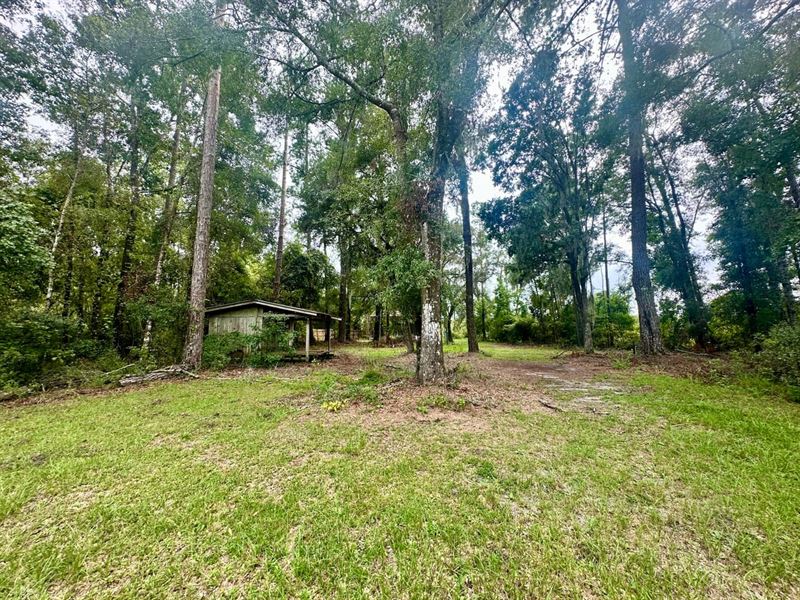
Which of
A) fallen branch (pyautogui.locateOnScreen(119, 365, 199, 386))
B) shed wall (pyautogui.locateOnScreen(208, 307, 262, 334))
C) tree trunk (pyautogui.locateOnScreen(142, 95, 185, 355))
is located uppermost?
tree trunk (pyautogui.locateOnScreen(142, 95, 185, 355))

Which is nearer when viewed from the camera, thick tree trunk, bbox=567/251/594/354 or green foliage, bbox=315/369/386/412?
green foliage, bbox=315/369/386/412

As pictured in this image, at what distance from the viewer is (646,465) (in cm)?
281

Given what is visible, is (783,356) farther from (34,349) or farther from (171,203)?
(171,203)

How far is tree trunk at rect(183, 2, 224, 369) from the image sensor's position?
27.4ft

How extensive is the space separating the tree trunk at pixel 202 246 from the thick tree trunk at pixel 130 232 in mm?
3689

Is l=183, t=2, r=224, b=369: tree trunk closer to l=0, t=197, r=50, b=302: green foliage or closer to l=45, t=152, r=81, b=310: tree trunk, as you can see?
l=0, t=197, r=50, b=302: green foliage

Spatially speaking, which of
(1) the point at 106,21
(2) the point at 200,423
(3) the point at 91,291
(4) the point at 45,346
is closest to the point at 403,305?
(2) the point at 200,423

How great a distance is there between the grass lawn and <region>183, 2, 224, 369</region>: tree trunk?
157 inches

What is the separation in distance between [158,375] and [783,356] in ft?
44.8

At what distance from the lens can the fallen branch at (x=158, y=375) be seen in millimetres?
6862

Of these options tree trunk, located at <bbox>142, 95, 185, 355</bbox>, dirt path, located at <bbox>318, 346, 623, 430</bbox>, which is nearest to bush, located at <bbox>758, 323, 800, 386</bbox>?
dirt path, located at <bbox>318, 346, 623, 430</bbox>

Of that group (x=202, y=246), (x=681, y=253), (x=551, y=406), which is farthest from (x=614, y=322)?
(x=202, y=246)

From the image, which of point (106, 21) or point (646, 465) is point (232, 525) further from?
point (106, 21)

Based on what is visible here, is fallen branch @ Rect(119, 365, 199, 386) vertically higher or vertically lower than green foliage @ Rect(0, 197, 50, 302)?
lower
